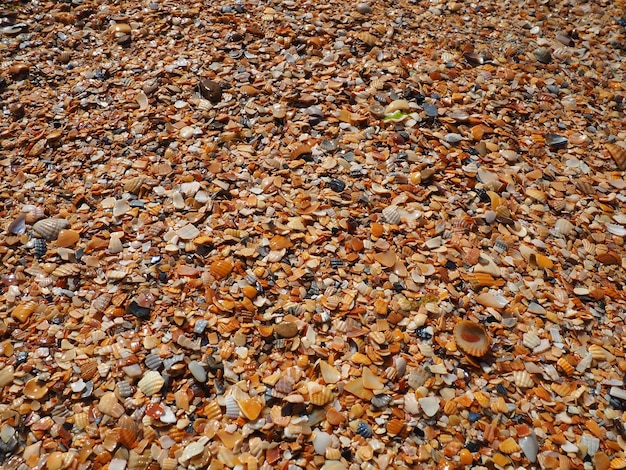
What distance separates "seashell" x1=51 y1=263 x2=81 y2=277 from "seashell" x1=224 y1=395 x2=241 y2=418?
0.77 meters

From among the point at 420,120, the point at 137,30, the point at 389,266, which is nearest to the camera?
the point at 389,266

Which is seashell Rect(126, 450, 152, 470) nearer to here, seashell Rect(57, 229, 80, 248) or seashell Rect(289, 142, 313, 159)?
seashell Rect(57, 229, 80, 248)

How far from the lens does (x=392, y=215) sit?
198cm

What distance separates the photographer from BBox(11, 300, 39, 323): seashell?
→ 1772mm

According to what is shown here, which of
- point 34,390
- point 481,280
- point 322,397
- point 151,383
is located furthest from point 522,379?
point 34,390

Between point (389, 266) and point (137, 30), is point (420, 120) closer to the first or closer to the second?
point (389, 266)

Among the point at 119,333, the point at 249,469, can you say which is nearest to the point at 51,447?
the point at 119,333

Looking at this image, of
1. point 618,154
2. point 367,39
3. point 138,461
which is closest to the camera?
point 138,461

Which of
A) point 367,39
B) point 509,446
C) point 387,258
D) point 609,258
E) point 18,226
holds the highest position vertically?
point 367,39

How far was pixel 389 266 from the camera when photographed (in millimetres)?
1854

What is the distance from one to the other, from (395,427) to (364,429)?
0.09 m

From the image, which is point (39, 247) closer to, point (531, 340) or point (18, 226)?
point (18, 226)

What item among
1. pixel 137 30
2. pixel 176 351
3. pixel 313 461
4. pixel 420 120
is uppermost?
pixel 137 30

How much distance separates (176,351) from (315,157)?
38.1 inches
